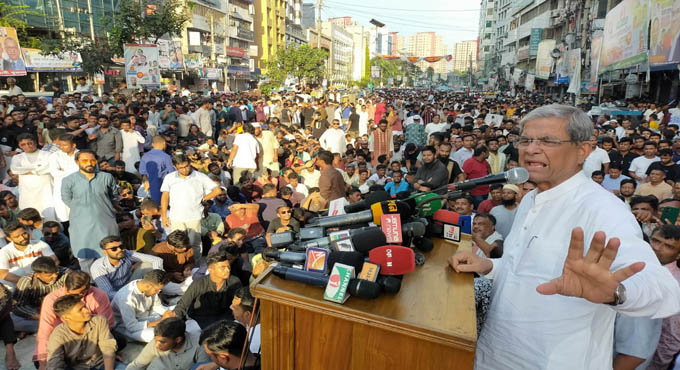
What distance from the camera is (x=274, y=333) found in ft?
4.77

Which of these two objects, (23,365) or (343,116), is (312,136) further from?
(23,365)

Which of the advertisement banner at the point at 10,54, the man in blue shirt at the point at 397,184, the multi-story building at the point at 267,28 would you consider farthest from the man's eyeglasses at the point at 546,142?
the multi-story building at the point at 267,28

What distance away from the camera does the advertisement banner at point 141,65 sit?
41.7 feet

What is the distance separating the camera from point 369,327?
1340mm

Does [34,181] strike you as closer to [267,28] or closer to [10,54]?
[10,54]

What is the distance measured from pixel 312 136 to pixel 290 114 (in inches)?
116

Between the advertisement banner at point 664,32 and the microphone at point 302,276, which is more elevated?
the advertisement banner at point 664,32

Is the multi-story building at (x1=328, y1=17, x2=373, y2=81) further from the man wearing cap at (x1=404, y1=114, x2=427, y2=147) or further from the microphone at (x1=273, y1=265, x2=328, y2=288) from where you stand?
the microphone at (x1=273, y1=265, x2=328, y2=288)

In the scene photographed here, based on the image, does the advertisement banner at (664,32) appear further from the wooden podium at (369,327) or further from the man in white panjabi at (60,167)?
the man in white panjabi at (60,167)

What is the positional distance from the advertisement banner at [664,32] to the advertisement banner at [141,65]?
1551 cm

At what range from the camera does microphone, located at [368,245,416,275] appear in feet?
4.95

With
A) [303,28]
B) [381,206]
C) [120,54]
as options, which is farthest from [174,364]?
[303,28]

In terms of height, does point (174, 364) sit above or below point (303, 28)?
below

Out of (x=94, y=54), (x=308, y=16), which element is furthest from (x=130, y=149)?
(x=308, y=16)
